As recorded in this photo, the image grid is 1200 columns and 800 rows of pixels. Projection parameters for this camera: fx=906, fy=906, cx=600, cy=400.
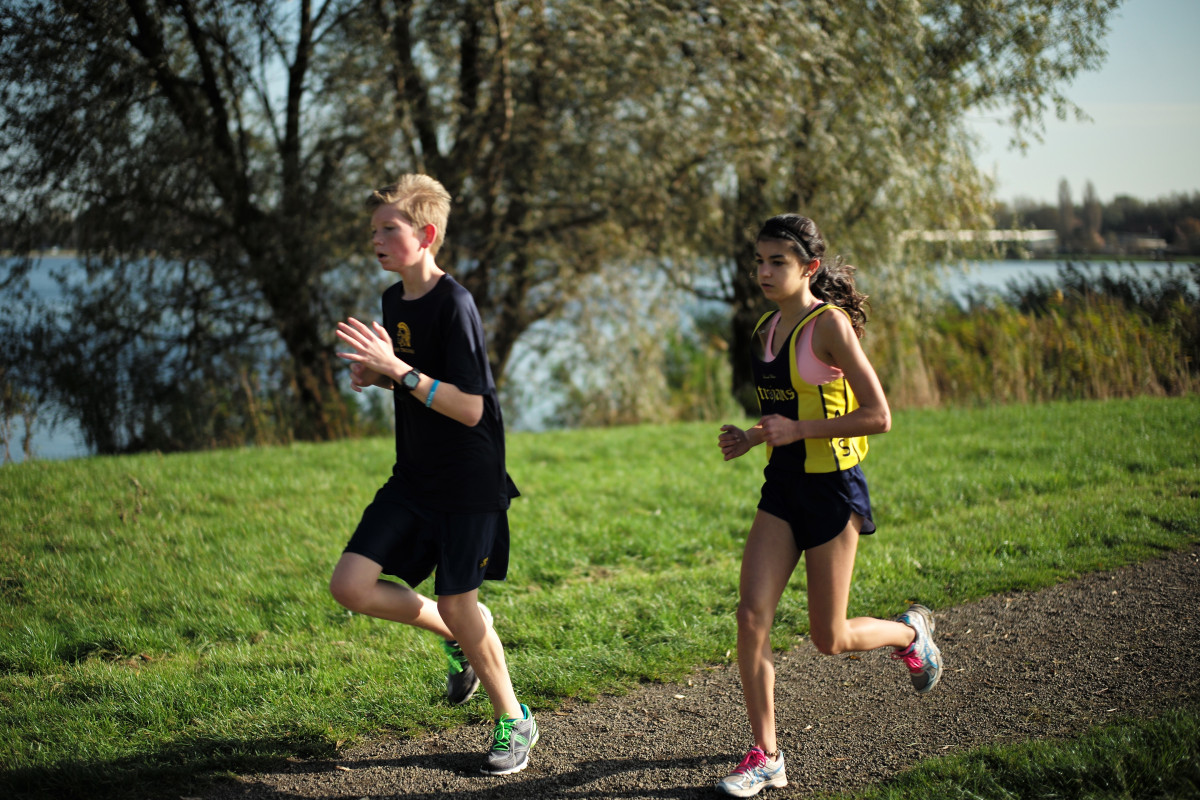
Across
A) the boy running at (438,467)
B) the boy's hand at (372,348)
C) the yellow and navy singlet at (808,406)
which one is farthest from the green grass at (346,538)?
the boy's hand at (372,348)

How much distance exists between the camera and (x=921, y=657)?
3.79 m

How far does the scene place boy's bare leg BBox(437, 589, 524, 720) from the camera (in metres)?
3.38

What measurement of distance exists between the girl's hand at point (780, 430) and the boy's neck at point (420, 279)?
52.1 inches

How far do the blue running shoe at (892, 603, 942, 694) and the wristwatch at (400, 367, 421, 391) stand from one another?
7.44 feet

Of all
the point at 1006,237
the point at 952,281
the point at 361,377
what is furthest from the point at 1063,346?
the point at 361,377

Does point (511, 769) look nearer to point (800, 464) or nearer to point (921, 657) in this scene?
point (800, 464)

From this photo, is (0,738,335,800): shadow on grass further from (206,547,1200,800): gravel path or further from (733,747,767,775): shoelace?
(733,747,767,775): shoelace

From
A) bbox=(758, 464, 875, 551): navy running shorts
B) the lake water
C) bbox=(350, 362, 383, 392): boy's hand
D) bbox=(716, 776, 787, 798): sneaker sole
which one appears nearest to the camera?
bbox=(716, 776, 787, 798): sneaker sole

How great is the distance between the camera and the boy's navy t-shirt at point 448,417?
325 cm

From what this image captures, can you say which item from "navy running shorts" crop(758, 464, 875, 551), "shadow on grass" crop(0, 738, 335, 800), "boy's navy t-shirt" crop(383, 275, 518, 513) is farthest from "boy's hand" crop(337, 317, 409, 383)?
"shadow on grass" crop(0, 738, 335, 800)

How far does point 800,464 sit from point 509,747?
5.05 feet

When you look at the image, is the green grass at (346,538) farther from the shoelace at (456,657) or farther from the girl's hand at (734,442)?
the girl's hand at (734,442)

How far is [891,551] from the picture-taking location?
5934 millimetres

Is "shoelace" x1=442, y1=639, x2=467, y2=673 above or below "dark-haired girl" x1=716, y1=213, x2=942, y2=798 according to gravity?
below
